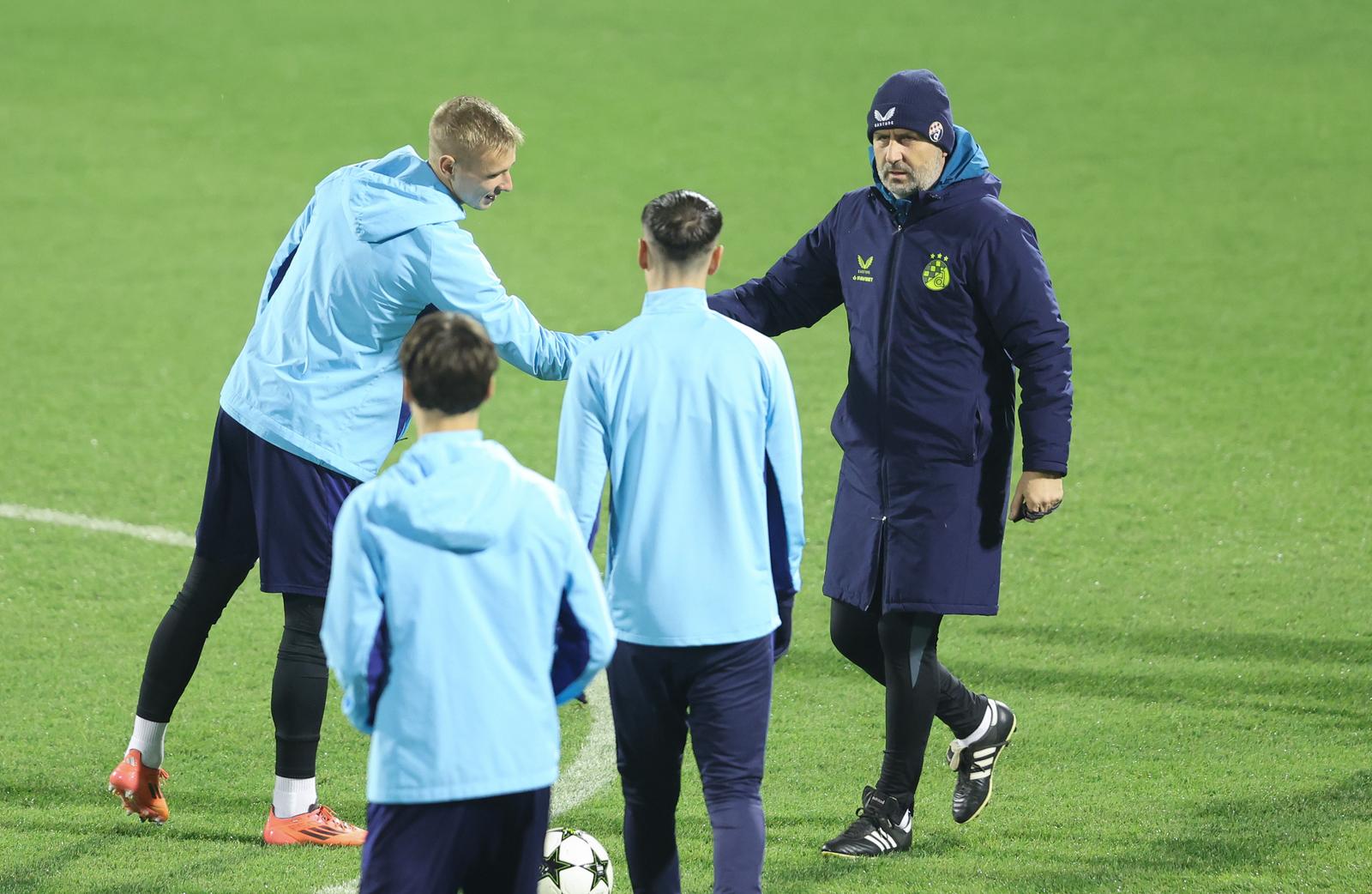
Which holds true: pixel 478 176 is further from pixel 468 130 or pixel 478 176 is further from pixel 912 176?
pixel 912 176

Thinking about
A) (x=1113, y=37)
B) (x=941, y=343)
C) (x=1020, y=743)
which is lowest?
(x=1020, y=743)

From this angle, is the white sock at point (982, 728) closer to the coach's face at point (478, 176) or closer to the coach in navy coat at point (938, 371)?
the coach in navy coat at point (938, 371)

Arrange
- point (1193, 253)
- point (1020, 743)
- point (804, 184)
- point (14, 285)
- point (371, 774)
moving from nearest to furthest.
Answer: point (371, 774)
point (1020, 743)
point (14, 285)
point (1193, 253)
point (804, 184)

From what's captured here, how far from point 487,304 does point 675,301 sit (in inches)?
36.4

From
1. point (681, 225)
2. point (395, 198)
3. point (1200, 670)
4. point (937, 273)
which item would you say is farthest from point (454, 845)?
point (1200, 670)

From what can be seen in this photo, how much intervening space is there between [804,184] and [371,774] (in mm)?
12938

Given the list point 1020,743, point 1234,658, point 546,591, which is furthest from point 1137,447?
point 546,591

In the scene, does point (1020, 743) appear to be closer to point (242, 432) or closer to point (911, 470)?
point (911, 470)

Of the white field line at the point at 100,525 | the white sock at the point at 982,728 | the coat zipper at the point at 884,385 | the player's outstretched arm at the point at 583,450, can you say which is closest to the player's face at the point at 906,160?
the coat zipper at the point at 884,385

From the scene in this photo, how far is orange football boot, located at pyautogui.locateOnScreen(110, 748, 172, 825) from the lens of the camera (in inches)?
180

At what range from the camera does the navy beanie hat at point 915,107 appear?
14.3 ft

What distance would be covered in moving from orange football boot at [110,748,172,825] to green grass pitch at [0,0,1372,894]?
0.11m

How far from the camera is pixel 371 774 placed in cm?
295

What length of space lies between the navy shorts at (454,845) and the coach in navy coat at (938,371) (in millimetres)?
1623
